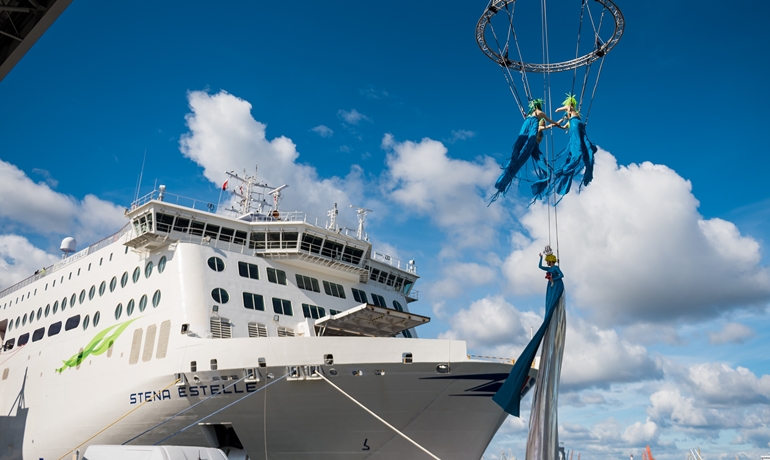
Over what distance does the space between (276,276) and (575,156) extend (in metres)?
13.2

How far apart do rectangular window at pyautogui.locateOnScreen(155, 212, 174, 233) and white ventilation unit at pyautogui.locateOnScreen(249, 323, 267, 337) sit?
16.2ft

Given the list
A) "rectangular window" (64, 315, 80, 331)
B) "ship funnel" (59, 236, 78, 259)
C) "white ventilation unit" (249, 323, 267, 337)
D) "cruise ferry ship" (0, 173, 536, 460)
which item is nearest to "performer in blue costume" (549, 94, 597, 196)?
"cruise ferry ship" (0, 173, 536, 460)

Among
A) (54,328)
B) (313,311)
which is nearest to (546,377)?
(313,311)

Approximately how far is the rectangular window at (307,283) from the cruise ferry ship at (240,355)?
0.05 metres

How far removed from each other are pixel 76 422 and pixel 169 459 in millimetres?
12732

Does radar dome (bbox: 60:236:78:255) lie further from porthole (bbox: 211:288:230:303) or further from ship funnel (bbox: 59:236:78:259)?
porthole (bbox: 211:288:230:303)

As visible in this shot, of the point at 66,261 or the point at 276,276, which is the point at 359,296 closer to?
the point at 276,276

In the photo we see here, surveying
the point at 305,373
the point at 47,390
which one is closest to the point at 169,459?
the point at 305,373

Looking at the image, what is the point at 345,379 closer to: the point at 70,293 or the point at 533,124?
the point at 533,124

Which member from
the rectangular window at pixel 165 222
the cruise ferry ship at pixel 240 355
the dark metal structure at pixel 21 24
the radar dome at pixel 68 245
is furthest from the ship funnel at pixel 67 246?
the dark metal structure at pixel 21 24

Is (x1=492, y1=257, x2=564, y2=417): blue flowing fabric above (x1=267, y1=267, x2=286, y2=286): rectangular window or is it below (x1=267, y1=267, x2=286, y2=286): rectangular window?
below

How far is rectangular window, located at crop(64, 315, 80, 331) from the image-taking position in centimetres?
2449

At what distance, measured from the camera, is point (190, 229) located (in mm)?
21500

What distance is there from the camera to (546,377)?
33.3 feet
